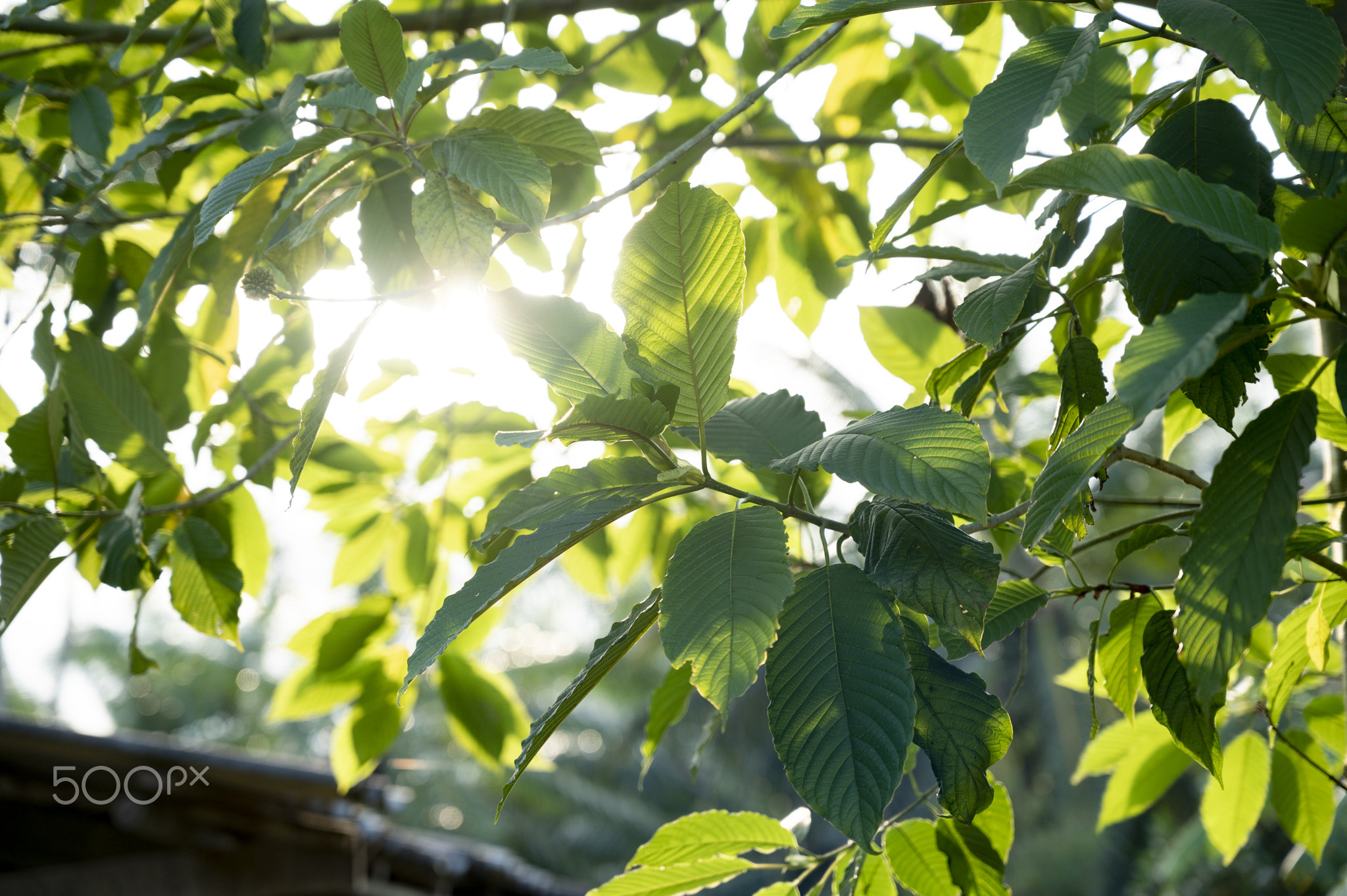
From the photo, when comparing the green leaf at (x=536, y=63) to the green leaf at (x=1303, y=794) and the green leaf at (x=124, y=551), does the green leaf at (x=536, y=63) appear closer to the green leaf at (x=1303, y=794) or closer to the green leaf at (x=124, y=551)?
the green leaf at (x=124, y=551)

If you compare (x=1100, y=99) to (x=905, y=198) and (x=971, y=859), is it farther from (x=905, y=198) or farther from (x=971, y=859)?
(x=971, y=859)

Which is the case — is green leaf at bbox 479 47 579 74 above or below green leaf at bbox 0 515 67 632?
above

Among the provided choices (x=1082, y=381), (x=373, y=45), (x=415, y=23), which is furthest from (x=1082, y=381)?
(x=415, y=23)

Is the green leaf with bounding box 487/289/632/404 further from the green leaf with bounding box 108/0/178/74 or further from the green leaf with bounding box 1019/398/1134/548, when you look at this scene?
the green leaf with bounding box 108/0/178/74

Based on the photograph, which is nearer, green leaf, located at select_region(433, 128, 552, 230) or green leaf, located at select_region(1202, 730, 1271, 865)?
green leaf, located at select_region(433, 128, 552, 230)

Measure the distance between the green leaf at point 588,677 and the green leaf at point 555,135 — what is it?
434 mm

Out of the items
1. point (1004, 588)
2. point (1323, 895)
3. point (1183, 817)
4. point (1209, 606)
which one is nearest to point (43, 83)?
point (1004, 588)

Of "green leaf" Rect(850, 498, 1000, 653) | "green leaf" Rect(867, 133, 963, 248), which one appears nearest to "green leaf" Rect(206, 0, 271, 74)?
"green leaf" Rect(867, 133, 963, 248)

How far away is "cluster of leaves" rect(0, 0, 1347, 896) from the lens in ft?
1.57

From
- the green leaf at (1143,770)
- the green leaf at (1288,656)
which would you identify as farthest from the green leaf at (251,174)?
the green leaf at (1143,770)

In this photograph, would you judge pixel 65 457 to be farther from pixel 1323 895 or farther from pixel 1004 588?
pixel 1323 895

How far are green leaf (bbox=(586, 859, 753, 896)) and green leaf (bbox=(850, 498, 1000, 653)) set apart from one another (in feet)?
1.02
